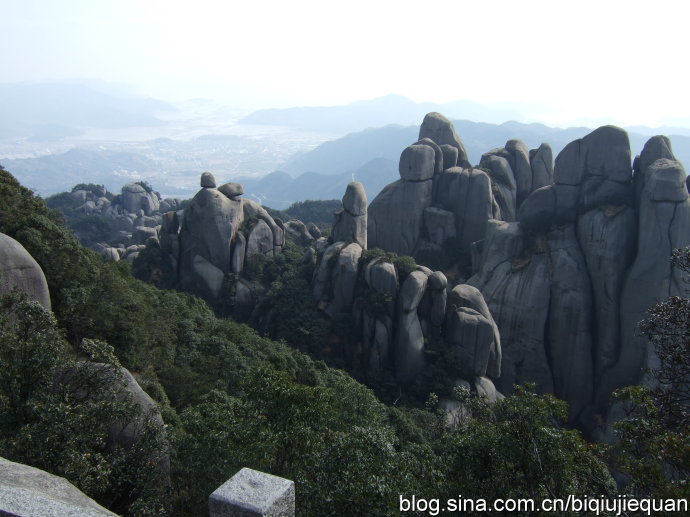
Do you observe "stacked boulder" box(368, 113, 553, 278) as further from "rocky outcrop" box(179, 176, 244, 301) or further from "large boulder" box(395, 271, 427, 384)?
"rocky outcrop" box(179, 176, 244, 301)

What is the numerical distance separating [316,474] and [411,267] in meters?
18.7

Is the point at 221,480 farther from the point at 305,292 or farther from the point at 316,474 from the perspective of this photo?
the point at 305,292

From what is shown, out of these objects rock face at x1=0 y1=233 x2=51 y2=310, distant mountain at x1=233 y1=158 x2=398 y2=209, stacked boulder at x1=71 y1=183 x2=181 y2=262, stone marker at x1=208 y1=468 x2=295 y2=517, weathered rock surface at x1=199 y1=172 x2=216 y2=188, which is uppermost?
weathered rock surface at x1=199 y1=172 x2=216 y2=188

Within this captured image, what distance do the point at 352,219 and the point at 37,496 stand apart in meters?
25.3

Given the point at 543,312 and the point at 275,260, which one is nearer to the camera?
the point at 543,312

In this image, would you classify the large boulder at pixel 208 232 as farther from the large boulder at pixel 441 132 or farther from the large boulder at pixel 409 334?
the large boulder at pixel 441 132

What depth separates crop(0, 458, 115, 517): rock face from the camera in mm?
5449

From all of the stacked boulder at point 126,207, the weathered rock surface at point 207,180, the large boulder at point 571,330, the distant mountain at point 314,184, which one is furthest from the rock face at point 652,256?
the distant mountain at point 314,184

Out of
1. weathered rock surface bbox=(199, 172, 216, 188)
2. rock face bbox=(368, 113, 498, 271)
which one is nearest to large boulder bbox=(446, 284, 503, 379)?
rock face bbox=(368, 113, 498, 271)

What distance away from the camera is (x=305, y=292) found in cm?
2903

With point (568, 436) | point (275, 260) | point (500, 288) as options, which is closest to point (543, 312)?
point (500, 288)

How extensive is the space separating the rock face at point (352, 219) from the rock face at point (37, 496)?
23789 millimetres

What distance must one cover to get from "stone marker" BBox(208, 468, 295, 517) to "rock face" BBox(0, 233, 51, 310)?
33.2ft

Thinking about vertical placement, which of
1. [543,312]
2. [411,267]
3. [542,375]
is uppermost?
[411,267]
